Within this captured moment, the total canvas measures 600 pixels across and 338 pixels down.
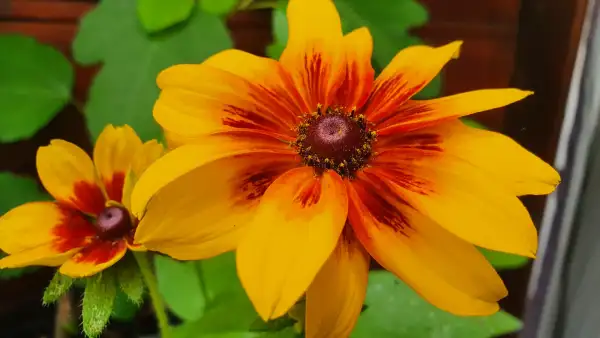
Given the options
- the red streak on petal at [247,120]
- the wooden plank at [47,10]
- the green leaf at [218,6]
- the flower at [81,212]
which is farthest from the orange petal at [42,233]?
the wooden plank at [47,10]

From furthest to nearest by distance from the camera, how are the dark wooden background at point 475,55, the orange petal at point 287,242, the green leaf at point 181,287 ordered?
1. the dark wooden background at point 475,55
2. the green leaf at point 181,287
3. the orange petal at point 287,242

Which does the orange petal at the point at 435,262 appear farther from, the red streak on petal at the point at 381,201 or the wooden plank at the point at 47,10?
the wooden plank at the point at 47,10

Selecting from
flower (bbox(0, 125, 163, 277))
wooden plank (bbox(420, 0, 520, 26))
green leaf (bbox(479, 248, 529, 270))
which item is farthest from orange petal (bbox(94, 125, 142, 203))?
wooden plank (bbox(420, 0, 520, 26))

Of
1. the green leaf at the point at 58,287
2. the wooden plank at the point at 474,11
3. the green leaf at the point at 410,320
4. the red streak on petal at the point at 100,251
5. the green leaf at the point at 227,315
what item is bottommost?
the green leaf at the point at 410,320

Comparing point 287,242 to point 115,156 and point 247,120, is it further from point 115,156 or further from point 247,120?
point 115,156

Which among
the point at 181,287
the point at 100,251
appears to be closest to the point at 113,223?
the point at 100,251

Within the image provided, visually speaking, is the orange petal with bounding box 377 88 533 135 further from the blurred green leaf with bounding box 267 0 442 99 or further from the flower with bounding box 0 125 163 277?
the blurred green leaf with bounding box 267 0 442 99
